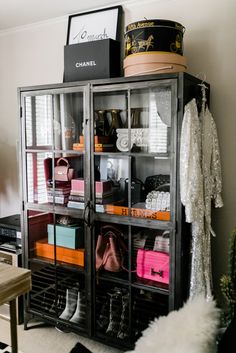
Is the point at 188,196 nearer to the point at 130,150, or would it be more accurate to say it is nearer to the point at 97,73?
the point at 130,150

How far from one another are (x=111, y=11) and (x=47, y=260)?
1904 millimetres

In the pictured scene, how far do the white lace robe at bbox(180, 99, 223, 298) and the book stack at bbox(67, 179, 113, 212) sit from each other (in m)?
0.57

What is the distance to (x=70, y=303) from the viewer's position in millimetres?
2508

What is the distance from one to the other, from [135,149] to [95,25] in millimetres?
1152

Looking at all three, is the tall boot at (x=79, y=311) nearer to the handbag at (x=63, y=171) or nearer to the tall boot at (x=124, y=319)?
the tall boot at (x=124, y=319)

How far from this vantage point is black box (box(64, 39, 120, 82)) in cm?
228

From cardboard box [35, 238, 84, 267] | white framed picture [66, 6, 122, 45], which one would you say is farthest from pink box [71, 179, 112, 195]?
white framed picture [66, 6, 122, 45]

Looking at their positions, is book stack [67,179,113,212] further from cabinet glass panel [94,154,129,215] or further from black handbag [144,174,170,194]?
black handbag [144,174,170,194]

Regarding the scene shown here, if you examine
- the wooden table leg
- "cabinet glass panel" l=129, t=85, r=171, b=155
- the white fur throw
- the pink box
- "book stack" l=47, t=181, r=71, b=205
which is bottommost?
the wooden table leg

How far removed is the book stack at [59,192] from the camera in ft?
8.00

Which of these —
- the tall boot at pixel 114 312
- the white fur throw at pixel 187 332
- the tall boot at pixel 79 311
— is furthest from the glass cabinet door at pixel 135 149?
the white fur throw at pixel 187 332

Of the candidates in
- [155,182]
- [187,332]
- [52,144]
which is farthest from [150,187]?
[187,332]

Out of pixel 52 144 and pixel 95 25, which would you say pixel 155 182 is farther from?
pixel 95 25

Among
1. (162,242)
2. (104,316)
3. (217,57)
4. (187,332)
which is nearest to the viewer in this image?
(187,332)
